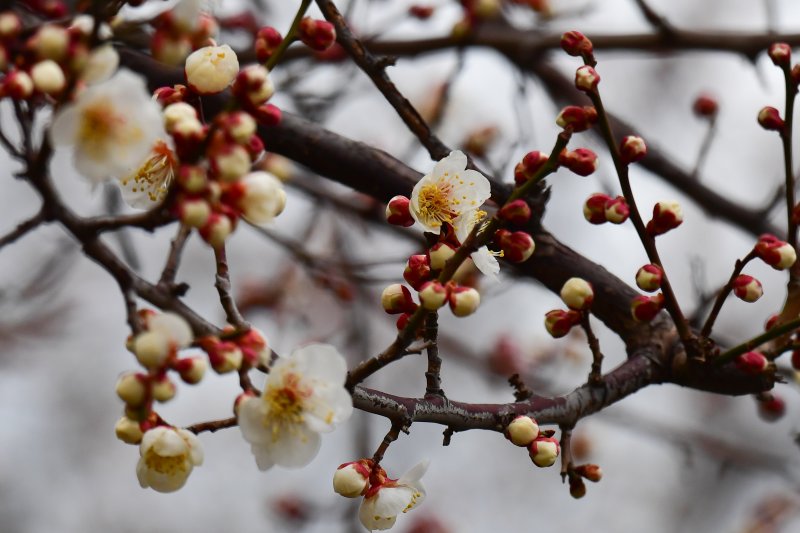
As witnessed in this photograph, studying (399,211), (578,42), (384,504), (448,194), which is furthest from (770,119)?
(384,504)

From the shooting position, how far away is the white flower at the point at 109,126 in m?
0.93

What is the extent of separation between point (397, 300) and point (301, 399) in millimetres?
279

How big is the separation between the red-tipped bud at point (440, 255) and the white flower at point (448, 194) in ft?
0.40

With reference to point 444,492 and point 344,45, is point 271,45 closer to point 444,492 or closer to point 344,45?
point 344,45

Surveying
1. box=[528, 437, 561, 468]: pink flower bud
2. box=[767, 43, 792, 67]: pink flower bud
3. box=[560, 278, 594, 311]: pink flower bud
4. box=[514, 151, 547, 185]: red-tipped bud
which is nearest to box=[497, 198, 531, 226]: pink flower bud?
box=[514, 151, 547, 185]: red-tipped bud

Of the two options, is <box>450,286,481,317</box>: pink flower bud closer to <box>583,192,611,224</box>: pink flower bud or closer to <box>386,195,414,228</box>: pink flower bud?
<box>386,195,414,228</box>: pink flower bud

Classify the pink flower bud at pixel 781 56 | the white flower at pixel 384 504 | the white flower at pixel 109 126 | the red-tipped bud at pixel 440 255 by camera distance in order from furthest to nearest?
the pink flower bud at pixel 781 56, the white flower at pixel 384 504, the red-tipped bud at pixel 440 255, the white flower at pixel 109 126

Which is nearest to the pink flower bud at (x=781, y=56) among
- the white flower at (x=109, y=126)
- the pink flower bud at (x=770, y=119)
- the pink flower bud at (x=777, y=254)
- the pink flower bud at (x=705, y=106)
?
the pink flower bud at (x=770, y=119)

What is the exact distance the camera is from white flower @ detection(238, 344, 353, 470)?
1068mm

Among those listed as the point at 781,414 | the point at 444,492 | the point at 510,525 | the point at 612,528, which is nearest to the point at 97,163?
the point at 781,414

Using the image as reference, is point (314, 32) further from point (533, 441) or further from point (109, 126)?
point (533, 441)

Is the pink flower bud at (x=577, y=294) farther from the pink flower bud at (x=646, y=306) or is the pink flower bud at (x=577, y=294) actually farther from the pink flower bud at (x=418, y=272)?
the pink flower bud at (x=418, y=272)

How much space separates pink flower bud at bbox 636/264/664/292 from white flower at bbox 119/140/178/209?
0.77 meters

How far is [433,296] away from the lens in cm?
107
